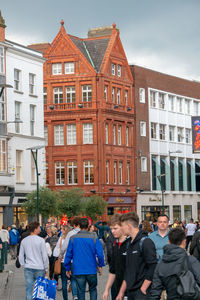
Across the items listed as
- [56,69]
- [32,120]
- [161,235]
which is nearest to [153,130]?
[56,69]

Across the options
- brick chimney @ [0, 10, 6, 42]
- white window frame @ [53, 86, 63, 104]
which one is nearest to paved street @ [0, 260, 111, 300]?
brick chimney @ [0, 10, 6, 42]

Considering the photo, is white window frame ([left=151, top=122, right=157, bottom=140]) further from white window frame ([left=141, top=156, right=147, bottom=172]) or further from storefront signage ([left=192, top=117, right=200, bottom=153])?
A: storefront signage ([left=192, top=117, right=200, bottom=153])

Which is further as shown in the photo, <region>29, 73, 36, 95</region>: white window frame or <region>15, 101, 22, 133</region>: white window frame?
<region>29, 73, 36, 95</region>: white window frame

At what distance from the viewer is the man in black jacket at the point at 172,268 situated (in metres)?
8.36

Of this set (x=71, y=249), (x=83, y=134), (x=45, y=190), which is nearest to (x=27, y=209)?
(x=45, y=190)

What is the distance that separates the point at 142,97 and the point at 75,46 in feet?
31.3

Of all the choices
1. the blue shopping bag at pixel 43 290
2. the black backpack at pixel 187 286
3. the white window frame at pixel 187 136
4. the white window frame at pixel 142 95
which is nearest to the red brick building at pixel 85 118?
the white window frame at pixel 142 95

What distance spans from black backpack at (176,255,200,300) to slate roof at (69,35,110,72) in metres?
61.8

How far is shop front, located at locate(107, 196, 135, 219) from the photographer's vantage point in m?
68.9

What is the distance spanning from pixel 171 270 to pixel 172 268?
0.08ft

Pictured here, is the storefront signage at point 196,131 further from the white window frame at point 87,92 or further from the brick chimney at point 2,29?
the white window frame at point 87,92

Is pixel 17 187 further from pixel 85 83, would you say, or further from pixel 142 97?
pixel 142 97

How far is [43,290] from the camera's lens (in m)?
14.1

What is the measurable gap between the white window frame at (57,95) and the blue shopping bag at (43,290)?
55.6 meters
